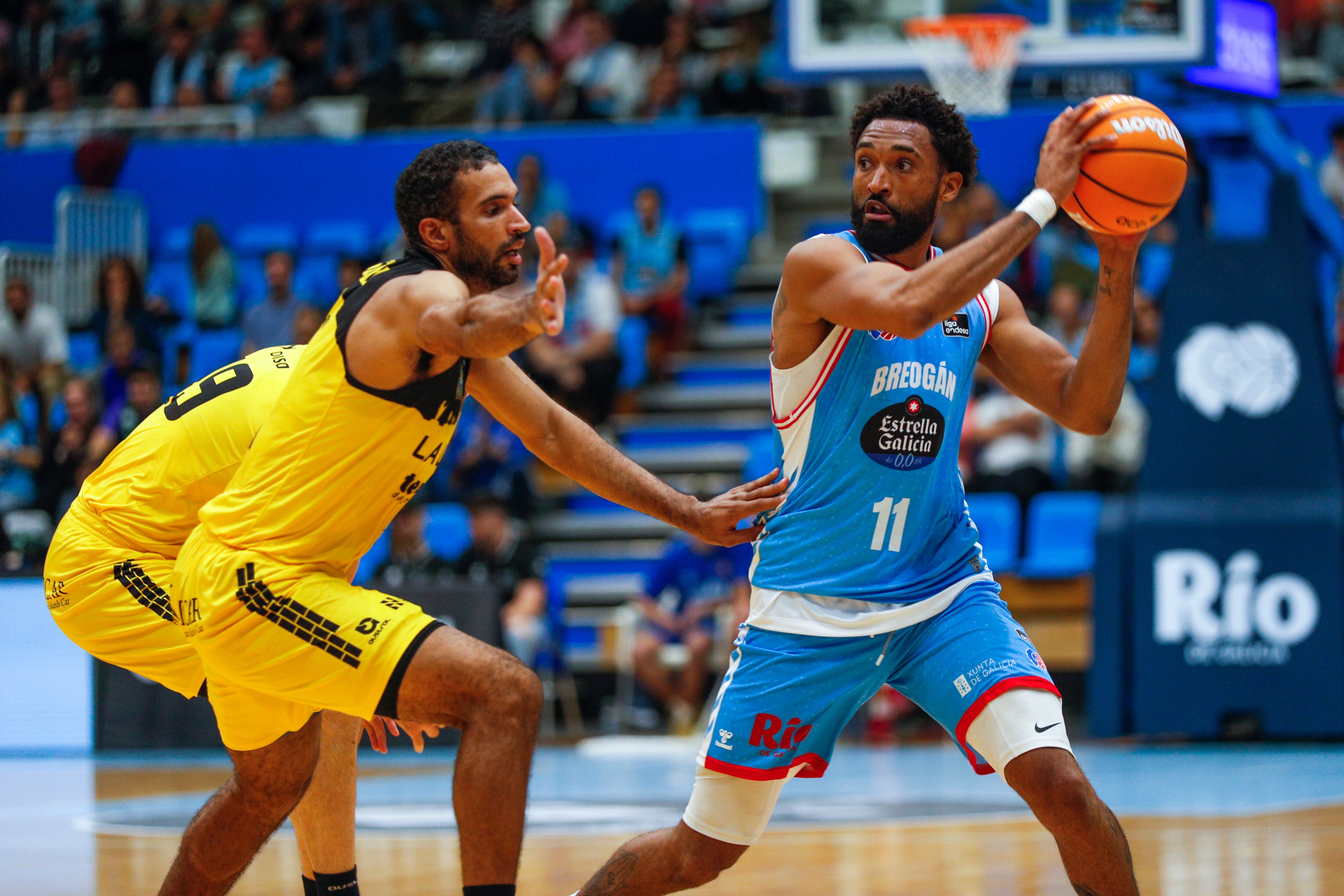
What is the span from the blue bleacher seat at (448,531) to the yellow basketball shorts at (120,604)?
732cm

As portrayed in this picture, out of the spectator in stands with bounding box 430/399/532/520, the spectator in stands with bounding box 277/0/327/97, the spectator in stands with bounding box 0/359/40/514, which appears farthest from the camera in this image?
the spectator in stands with bounding box 277/0/327/97

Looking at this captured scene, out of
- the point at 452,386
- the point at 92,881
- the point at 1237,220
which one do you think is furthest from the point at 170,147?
the point at 452,386

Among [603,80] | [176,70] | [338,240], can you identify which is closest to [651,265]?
[603,80]

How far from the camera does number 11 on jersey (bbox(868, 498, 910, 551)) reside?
4250 mm

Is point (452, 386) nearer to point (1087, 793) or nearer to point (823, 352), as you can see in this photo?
point (823, 352)

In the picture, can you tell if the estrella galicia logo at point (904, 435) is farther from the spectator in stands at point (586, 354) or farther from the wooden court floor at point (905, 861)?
the spectator in stands at point (586, 354)

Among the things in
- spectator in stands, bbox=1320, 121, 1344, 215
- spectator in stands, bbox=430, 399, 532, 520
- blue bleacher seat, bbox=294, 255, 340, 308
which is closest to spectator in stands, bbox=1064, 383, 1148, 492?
spectator in stands, bbox=1320, 121, 1344, 215

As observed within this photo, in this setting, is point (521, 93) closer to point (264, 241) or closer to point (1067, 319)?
point (264, 241)

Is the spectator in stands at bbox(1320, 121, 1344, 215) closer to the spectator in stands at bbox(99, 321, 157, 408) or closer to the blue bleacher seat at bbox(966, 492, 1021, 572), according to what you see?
Answer: the blue bleacher seat at bbox(966, 492, 1021, 572)

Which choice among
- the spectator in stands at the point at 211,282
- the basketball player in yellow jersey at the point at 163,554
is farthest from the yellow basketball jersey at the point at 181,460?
the spectator in stands at the point at 211,282

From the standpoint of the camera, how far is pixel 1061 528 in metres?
11.2

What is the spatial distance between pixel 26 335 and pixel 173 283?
60.0 inches

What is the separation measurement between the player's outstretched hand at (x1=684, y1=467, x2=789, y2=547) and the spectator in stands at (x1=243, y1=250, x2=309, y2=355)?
31.7 ft

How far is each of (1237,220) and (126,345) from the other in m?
8.66
